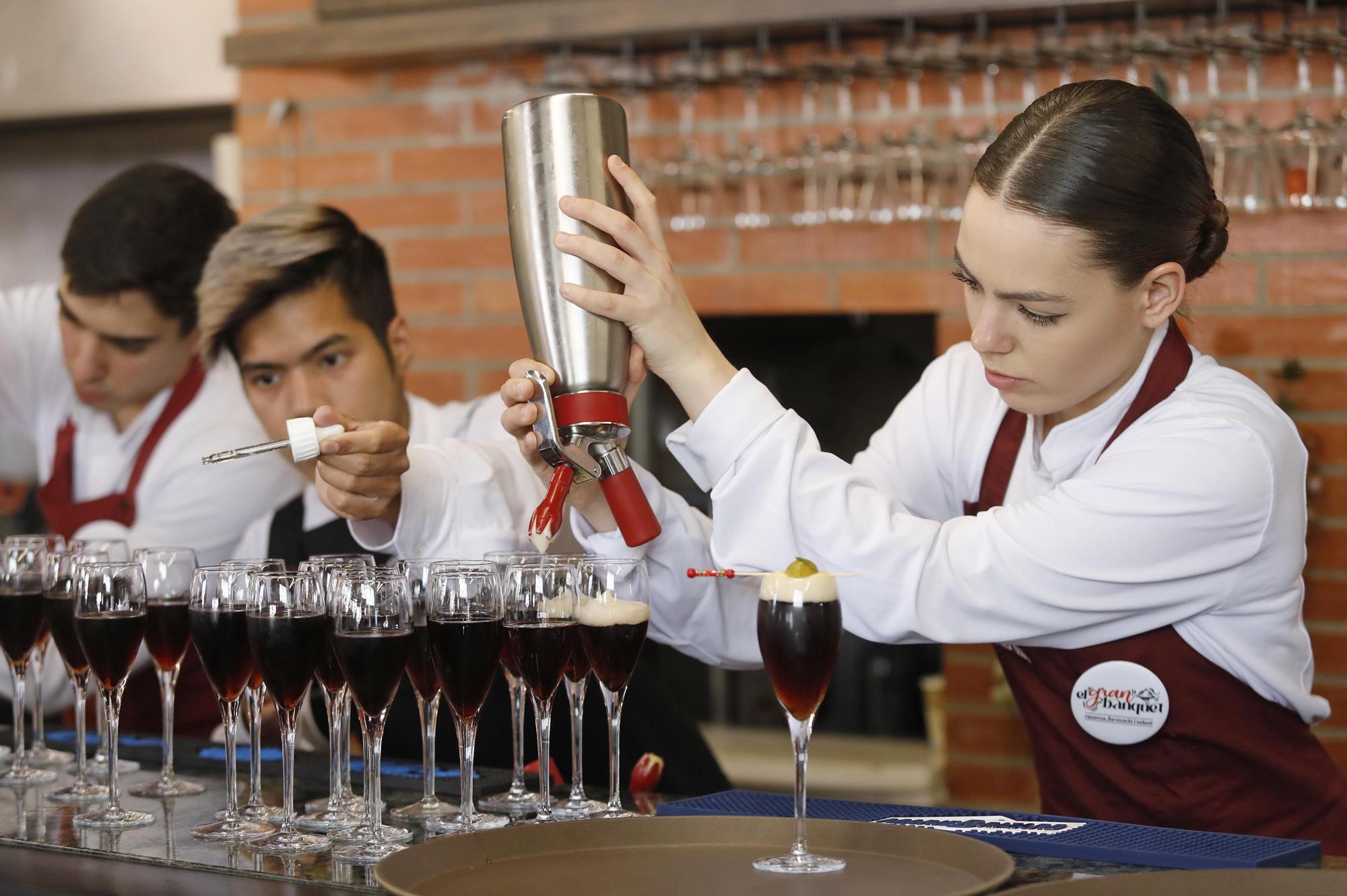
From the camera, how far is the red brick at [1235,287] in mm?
2615

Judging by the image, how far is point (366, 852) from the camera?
121 cm

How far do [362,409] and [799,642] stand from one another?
118 cm

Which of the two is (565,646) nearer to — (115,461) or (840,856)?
(840,856)

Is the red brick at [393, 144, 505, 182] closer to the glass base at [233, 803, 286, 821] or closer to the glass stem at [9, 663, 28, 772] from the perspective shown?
the glass stem at [9, 663, 28, 772]

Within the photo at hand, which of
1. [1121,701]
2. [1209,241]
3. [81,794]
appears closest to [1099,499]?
[1121,701]

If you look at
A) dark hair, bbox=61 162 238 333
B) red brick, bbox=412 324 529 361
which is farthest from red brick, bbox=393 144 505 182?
dark hair, bbox=61 162 238 333

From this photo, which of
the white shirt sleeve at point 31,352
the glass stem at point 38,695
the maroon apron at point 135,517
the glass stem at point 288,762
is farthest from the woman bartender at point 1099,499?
the white shirt sleeve at point 31,352

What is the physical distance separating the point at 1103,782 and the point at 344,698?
779mm

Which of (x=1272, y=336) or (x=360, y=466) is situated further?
(x=1272, y=336)

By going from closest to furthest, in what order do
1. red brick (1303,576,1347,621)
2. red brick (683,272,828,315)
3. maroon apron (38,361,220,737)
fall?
1. maroon apron (38,361,220,737)
2. red brick (1303,576,1347,621)
3. red brick (683,272,828,315)

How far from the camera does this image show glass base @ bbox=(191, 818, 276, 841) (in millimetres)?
1274

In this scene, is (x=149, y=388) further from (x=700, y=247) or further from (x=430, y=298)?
(x=700, y=247)

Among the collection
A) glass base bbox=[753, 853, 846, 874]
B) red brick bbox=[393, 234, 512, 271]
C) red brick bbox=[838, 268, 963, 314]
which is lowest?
glass base bbox=[753, 853, 846, 874]

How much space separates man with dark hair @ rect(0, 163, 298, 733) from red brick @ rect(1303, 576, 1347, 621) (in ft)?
5.70
